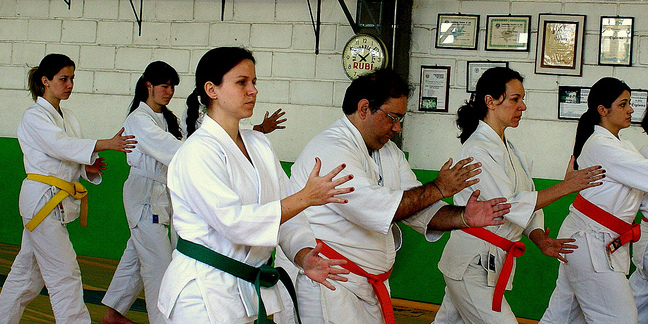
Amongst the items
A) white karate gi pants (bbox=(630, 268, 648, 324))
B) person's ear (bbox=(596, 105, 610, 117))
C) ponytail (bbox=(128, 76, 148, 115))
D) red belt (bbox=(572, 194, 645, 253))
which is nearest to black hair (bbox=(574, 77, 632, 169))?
person's ear (bbox=(596, 105, 610, 117))

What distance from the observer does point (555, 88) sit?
4418 mm

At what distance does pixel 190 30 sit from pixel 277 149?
1144 millimetres

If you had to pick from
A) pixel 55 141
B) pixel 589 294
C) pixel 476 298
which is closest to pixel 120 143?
pixel 55 141

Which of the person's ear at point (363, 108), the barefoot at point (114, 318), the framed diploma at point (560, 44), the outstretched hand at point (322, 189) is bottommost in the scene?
the barefoot at point (114, 318)

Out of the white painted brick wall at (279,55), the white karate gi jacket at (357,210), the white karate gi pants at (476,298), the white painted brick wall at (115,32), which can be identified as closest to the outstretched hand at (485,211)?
the white karate gi jacket at (357,210)

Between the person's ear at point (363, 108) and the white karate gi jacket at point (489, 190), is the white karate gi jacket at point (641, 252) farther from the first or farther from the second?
the person's ear at point (363, 108)

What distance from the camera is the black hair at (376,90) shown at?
2301mm

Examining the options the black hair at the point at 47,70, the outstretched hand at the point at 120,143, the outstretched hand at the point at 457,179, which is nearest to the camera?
the outstretched hand at the point at 457,179

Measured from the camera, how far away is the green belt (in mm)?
1685

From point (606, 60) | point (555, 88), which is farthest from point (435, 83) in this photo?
point (606, 60)

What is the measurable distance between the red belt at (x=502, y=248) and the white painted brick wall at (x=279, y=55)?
2047 millimetres

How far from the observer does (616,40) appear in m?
4.33

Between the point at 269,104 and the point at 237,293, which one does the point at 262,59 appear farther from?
the point at 237,293

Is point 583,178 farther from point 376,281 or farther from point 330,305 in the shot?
point 330,305
